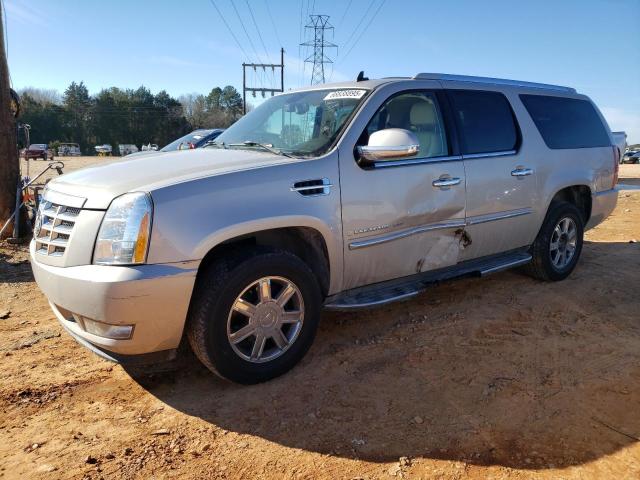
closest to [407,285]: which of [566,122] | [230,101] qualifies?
[566,122]

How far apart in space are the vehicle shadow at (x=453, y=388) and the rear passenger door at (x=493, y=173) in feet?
2.18

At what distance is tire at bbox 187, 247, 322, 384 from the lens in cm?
282

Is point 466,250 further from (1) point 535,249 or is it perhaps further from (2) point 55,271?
(2) point 55,271

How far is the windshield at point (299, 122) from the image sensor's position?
3.51 meters

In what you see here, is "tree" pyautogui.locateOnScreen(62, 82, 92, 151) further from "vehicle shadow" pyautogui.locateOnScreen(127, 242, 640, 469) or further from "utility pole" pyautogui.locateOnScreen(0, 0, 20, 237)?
"vehicle shadow" pyautogui.locateOnScreen(127, 242, 640, 469)

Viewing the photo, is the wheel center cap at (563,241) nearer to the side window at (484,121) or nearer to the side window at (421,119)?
the side window at (484,121)

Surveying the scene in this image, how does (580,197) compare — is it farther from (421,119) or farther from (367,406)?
(367,406)

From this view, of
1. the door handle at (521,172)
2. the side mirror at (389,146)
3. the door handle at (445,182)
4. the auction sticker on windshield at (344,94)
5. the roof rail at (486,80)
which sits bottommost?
the door handle at (445,182)

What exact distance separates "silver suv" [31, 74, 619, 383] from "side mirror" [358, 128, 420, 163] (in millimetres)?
12

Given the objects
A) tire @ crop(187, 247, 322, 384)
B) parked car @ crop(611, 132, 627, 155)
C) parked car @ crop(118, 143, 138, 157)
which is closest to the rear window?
parked car @ crop(611, 132, 627, 155)

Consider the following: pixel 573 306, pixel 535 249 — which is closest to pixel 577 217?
pixel 535 249

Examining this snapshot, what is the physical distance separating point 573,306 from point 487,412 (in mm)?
2207

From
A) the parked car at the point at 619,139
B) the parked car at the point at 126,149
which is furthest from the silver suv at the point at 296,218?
the parked car at the point at 126,149

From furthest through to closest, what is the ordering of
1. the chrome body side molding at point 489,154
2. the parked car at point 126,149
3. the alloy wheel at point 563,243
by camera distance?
1. the parked car at point 126,149
2. the alloy wheel at point 563,243
3. the chrome body side molding at point 489,154
